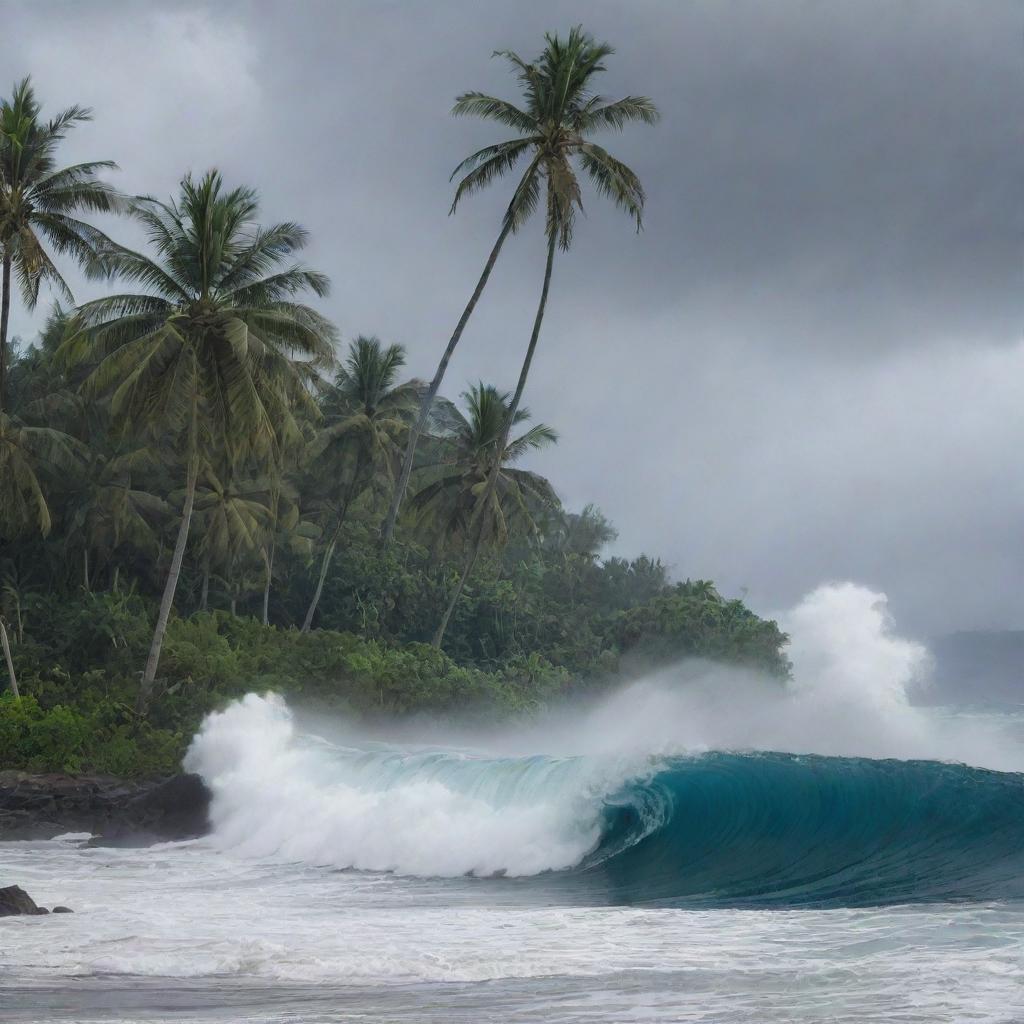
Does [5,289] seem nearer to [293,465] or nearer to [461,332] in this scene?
[293,465]

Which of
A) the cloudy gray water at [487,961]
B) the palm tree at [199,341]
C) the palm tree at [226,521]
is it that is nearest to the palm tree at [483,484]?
the palm tree at [226,521]

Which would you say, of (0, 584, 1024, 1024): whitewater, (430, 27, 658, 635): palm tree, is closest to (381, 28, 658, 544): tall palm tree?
(430, 27, 658, 635): palm tree

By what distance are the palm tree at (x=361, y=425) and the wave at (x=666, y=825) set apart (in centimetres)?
1706

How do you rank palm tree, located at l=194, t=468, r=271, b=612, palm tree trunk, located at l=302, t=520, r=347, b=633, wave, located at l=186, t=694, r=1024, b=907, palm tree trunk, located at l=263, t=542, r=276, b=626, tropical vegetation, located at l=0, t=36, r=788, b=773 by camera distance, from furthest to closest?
palm tree trunk, located at l=302, t=520, r=347, b=633
palm tree trunk, located at l=263, t=542, r=276, b=626
palm tree, located at l=194, t=468, r=271, b=612
tropical vegetation, located at l=0, t=36, r=788, b=773
wave, located at l=186, t=694, r=1024, b=907

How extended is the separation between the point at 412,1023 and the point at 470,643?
30.7 m

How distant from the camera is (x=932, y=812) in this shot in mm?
14273

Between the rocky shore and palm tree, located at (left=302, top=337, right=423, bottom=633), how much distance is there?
14122mm

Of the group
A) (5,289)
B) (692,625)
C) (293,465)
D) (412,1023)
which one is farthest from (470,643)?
(412,1023)

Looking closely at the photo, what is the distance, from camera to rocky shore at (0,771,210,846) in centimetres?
1741

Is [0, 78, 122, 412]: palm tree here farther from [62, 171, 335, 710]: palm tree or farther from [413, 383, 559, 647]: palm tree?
[413, 383, 559, 647]: palm tree

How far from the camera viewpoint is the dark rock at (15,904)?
10.2 m

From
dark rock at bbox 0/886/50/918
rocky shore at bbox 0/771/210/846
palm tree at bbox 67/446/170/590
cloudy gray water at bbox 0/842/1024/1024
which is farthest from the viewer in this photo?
palm tree at bbox 67/446/170/590

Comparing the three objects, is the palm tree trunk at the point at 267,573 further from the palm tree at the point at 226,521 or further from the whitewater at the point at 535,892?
the whitewater at the point at 535,892

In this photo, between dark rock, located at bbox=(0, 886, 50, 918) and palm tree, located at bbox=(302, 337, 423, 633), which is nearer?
dark rock, located at bbox=(0, 886, 50, 918)
